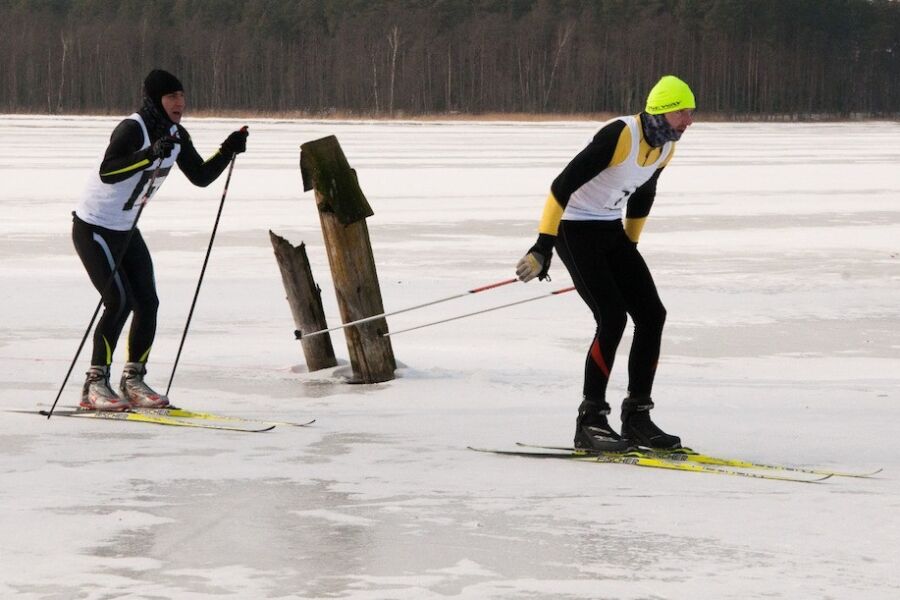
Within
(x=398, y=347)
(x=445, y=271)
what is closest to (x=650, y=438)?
(x=398, y=347)

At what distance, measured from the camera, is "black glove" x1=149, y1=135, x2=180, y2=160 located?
20.0ft

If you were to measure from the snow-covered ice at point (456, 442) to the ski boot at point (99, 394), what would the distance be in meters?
0.18

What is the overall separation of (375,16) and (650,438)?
112 metres

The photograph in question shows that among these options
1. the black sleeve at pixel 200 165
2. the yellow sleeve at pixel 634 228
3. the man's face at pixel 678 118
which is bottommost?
the yellow sleeve at pixel 634 228

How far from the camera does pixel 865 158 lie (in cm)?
3161

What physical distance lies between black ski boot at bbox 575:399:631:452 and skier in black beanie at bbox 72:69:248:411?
1888 mm

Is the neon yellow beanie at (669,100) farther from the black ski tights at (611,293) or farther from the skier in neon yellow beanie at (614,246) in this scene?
the black ski tights at (611,293)

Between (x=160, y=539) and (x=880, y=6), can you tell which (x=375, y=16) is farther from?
(x=160, y=539)

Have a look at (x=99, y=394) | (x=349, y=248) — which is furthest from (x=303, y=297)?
(x=99, y=394)

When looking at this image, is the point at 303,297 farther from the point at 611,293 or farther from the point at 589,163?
the point at 589,163

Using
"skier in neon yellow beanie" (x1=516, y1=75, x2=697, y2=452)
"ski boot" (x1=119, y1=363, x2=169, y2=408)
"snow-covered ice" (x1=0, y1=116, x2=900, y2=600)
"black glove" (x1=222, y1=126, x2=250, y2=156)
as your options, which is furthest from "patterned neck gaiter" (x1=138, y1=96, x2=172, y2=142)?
"skier in neon yellow beanie" (x1=516, y1=75, x2=697, y2=452)

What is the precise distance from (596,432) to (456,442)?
1.97 ft

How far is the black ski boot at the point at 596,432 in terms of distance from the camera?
552cm

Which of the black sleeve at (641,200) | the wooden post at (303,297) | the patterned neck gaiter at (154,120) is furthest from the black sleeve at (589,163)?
the wooden post at (303,297)
